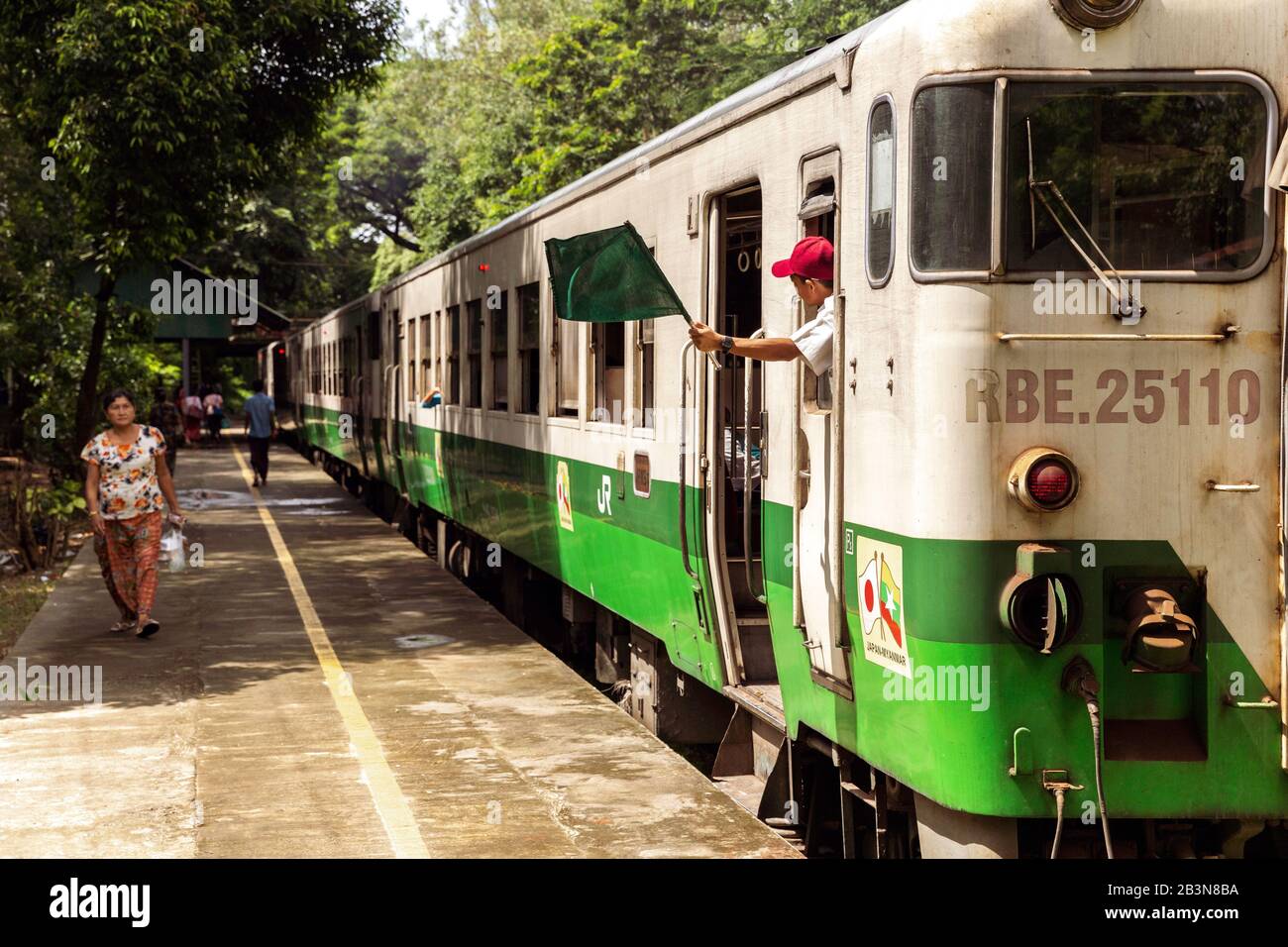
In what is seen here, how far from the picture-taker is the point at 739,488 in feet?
25.7

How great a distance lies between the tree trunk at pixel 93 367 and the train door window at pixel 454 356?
614 cm

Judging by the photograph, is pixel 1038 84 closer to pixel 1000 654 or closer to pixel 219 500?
pixel 1000 654

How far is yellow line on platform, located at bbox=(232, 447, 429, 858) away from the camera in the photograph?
22.0ft

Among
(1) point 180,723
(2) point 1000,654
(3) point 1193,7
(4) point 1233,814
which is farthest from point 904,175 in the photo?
(1) point 180,723

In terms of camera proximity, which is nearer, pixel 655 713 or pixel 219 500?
pixel 655 713

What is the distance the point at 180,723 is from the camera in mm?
8953

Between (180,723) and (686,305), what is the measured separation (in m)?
3.66

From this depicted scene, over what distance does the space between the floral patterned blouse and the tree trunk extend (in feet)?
29.7

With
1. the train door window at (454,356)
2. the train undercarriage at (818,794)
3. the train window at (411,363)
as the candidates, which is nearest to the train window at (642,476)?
the train undercarriage at (818,794)

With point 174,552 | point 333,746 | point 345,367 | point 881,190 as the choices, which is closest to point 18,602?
point 174,552

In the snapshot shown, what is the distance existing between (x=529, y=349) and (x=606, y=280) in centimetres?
536

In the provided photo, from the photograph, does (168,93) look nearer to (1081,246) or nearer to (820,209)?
(820,209)

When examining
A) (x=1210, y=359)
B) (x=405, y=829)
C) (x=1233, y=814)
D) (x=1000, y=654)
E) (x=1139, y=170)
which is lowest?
(x=405, y=829)

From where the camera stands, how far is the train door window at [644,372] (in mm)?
8508
